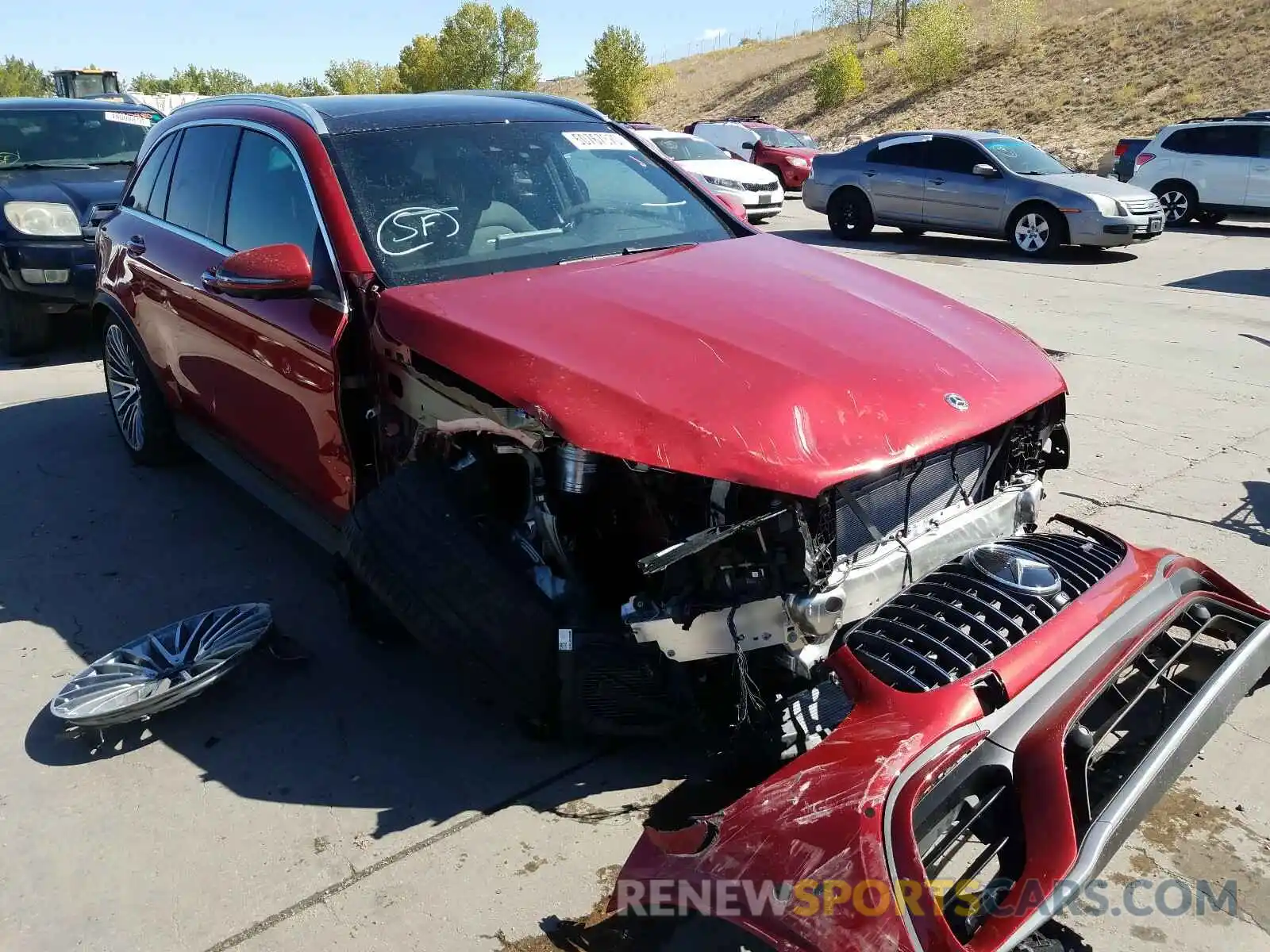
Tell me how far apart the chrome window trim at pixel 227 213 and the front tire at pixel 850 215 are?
11.7 metres

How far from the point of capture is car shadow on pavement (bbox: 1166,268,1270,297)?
34.6ft

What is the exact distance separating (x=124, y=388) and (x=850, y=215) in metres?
11.9

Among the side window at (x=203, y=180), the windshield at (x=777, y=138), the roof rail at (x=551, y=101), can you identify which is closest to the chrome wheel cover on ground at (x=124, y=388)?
the side window at (x=203, y=180)

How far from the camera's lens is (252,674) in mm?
3584

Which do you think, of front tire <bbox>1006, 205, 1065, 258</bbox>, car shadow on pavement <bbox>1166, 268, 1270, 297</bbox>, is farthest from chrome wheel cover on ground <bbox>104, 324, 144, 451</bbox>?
front tire <bbox>1006, 205, 1065, 258</bbox>

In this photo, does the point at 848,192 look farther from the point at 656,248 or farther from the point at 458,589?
the point at 458,589

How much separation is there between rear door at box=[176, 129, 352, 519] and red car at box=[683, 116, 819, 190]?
19210 mm

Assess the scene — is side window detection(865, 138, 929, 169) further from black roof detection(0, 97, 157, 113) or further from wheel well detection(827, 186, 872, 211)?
black roof detection(0, 97, 157, 113)

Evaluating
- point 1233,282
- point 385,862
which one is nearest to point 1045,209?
point 1233,282

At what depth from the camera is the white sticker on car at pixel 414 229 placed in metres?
3.35

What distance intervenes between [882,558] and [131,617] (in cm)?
299

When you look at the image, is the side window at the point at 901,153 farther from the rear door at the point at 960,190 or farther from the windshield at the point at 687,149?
the windshield at the point at 687,149

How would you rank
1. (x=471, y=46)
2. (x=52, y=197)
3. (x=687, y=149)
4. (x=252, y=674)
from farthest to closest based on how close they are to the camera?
(x=471, y=46) < (x=687, y=149) < (x=52, y=197) < (x=252, y=674)

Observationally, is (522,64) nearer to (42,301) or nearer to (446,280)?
(42,301)
